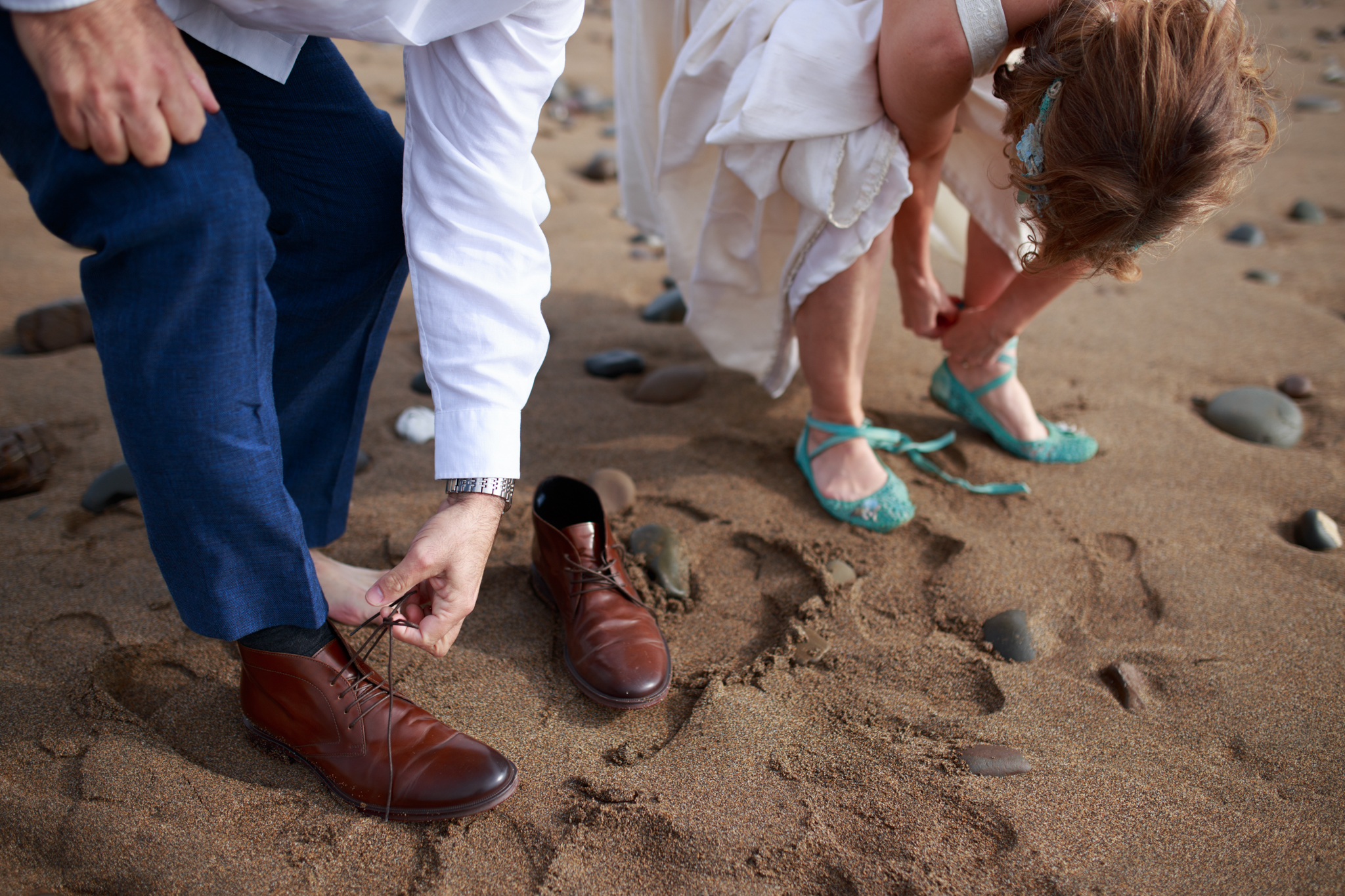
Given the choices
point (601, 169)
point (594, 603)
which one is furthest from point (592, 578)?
point (601, 169)

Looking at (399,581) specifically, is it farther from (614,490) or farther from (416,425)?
(416,425)

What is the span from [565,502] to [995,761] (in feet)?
2.99

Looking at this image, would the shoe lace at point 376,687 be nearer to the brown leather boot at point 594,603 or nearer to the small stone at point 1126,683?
the brown leather boot at point 594,603

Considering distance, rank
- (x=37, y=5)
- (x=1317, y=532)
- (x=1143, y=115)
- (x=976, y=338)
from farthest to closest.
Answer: (x=976, y=338)
(x=1317, y=532)
(x=1143, y=115)
(x=37, y=5)

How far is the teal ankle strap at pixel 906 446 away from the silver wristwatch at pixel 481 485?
99 centimetres

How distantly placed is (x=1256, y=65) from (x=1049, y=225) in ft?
1.39

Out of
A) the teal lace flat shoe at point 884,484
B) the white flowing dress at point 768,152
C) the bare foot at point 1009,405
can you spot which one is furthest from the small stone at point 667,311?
the bare foot at point 1009,405

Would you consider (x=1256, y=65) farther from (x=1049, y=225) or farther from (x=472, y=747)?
(x=472, y=747)

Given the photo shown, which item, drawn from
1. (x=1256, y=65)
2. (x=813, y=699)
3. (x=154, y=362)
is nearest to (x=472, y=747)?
(x=813, y=699)

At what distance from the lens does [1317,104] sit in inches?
191

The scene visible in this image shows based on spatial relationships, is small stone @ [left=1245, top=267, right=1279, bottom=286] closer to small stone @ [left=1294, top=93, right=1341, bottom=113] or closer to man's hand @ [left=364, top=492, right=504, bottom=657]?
small stone @ [left=1294, top=93, right=1341, bottom=113]

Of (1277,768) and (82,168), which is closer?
(82,168)

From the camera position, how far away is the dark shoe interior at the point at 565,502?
62.9 inches

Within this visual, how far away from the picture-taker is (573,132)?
14.6 ft
